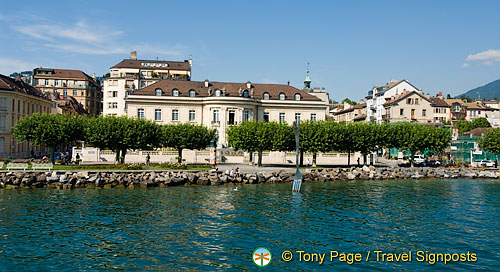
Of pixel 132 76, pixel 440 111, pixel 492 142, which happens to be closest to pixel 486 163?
pixel 492 142

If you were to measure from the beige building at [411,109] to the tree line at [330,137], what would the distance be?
3108 centimetres

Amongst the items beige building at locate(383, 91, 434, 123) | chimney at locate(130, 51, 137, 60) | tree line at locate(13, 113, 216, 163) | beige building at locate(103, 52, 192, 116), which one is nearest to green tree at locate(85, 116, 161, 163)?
tree line at locate(13, 113, 216, 163)

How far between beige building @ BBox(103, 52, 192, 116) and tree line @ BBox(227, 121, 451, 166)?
38.8m

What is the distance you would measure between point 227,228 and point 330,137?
132 ft

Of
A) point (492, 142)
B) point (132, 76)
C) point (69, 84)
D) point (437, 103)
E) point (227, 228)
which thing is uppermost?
point (69, 84)

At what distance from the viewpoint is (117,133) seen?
55.9m

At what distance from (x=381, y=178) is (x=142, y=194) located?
31404mm

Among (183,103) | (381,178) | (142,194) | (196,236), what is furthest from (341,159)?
(196,236)

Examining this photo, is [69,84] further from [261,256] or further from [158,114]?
[261,256]

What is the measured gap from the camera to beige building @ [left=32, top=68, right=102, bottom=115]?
11869cm

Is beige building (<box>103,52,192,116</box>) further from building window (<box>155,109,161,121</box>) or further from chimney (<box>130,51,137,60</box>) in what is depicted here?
building window (<box>155,109,161,121</box>)

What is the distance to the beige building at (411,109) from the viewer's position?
327 feet

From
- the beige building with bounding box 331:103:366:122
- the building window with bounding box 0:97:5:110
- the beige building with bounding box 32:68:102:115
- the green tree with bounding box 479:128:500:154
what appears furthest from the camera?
the beige building with bounding box 331:103:366:122

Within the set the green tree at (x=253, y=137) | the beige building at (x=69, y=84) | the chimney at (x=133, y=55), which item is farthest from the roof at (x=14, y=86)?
the beige building at (x=69, y=84)
